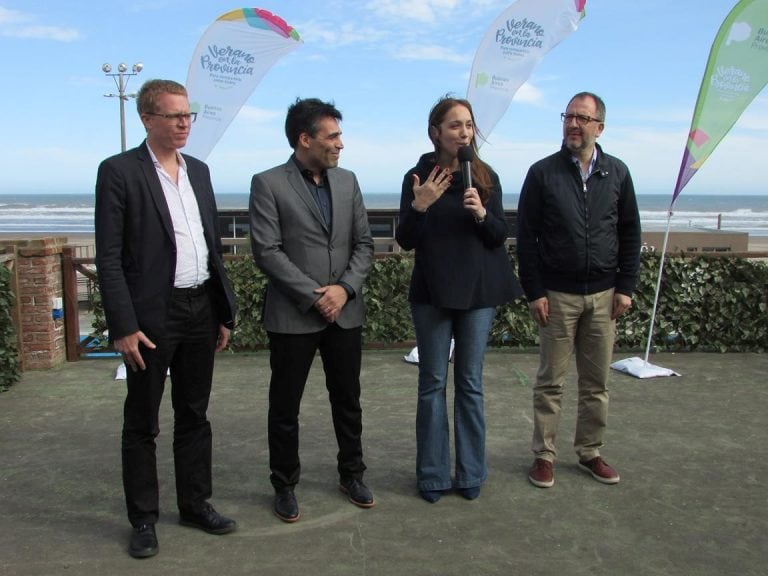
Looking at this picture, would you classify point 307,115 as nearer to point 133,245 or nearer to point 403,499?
point 133,245

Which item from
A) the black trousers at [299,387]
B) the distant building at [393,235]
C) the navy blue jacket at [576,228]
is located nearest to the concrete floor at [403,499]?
the black trousers at [299,387]

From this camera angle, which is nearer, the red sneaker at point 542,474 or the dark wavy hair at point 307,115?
the dark wavy hair at point 307,115

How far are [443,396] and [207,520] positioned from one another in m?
1.20

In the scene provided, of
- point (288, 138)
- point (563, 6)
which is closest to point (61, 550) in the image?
point (288, 138)

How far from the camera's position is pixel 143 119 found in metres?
2.84

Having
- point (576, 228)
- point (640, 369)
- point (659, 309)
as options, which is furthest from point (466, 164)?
point (659, 309)

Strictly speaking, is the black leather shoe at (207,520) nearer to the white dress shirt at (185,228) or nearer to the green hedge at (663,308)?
the white dress shirt at (185,228)

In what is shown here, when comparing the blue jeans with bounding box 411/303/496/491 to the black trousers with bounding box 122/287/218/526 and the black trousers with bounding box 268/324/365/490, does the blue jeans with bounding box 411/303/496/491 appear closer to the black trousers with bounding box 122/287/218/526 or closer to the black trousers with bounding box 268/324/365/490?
the black trousers with bounding box 268/324/365/490

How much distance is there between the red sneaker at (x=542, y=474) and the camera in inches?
138

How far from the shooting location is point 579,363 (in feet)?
12.1

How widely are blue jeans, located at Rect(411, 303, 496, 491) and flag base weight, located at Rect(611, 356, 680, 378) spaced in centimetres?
277

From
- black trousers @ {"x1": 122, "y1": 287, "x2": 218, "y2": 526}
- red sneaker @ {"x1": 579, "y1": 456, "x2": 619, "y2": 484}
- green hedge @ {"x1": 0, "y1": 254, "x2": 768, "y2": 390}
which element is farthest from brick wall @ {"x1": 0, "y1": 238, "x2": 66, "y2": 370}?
red sneaker @ {"x1": 579, "y1": 456, "x2": 619, "y2": 484}

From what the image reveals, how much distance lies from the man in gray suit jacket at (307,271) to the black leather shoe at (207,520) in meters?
0.25

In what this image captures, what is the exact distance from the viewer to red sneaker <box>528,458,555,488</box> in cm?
350
